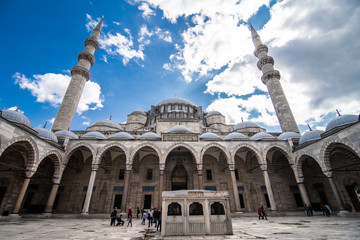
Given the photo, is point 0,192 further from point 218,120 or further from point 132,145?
point 218,120

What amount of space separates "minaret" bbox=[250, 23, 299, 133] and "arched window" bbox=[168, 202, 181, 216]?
17162 millimetres

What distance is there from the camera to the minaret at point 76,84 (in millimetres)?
17516

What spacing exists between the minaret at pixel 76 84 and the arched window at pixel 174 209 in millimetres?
16326

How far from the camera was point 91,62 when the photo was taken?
22.2 m

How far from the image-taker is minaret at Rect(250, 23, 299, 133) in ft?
60.9

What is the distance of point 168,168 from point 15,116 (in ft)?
40.2

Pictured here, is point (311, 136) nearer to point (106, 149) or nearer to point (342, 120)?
point (342, 120)

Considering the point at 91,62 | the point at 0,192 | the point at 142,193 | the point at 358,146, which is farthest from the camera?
the point at 91,62

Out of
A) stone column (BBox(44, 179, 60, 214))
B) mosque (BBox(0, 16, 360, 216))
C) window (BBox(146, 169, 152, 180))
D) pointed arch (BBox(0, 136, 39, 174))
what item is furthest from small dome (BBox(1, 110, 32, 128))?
window (BBox(146, 169, 152, 180))

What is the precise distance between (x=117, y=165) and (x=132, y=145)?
13.2 ft

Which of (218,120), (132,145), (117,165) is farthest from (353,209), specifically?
(117,165)

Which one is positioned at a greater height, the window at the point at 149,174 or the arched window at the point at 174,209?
the window at the point at 149,174

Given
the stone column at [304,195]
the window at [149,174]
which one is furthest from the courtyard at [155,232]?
the window at [149,174]

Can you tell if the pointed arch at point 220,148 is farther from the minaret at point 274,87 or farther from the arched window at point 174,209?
the minaret at point 274,87
